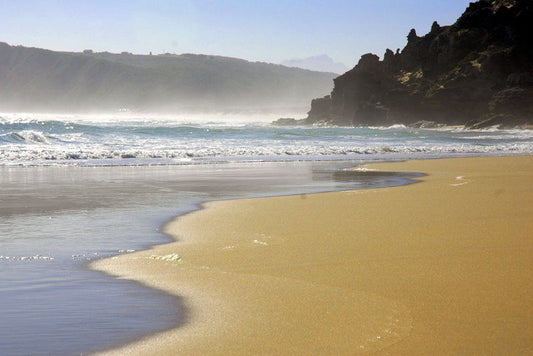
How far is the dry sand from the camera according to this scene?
3.28 meters

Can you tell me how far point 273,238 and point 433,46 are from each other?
6784 centimetres

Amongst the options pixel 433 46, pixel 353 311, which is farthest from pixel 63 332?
pixel 433 46

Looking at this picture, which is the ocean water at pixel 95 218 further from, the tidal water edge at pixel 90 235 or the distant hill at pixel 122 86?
the distant hill at pixel 122 86

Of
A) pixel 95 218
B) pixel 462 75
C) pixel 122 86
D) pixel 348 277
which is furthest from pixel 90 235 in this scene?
pixel 122 86

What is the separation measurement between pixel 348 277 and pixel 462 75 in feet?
207

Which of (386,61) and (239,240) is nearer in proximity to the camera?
(239,240)

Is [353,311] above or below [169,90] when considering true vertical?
below

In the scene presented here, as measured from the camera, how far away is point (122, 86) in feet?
582

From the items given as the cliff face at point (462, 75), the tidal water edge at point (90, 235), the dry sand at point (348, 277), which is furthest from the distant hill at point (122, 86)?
the dry sand at point (348, 277)

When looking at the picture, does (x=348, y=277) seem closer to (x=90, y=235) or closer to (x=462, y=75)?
(x=90, y=235)

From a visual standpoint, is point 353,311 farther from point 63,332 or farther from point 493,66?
point 493,66

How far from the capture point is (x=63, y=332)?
137 inches

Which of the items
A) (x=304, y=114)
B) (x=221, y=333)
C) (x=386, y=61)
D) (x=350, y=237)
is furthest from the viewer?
(x=304, y=114)

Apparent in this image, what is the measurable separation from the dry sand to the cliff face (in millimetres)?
51089
